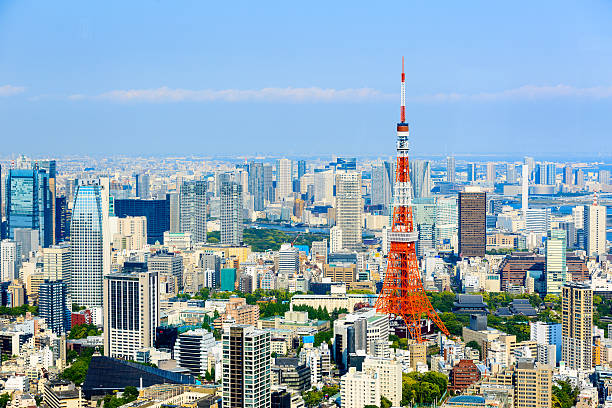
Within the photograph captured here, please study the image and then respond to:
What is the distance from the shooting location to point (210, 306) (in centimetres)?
1559

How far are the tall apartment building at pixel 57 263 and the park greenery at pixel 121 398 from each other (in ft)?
18.6

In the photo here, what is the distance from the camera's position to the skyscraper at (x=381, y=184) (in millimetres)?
23344

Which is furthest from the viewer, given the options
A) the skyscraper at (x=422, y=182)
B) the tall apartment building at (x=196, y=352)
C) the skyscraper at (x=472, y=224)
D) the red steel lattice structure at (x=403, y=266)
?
the skyscraper at (x=422, y=182)

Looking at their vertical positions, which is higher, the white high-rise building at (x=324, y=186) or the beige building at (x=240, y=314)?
the white high-rise building at (x=324, y=186)

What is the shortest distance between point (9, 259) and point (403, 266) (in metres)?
7.63

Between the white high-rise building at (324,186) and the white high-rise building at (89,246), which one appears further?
the white high-rise building at (324,186)

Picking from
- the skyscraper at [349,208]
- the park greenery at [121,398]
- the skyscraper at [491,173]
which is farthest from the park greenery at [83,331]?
the skyscraper at [491,173]

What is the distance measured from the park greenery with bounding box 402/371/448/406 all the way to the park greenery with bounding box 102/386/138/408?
2.62 meters

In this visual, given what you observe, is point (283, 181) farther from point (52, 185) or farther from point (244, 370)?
point (244, 370)

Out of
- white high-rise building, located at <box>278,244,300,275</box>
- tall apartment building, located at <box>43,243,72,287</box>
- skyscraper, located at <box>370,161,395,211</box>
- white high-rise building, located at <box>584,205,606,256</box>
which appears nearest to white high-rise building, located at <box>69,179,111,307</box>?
tall apartment building, located at <box>43,243,72,287</box>

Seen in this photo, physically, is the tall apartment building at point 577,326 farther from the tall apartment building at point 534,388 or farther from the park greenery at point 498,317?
the tall apartment building at point 534,388

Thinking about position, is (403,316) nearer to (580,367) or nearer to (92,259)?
(580,367)

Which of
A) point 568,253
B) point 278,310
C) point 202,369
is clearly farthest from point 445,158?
point 202,369

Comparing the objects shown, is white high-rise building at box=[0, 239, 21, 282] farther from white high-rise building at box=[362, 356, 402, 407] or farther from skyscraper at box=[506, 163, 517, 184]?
skyscraper at box=[506, 163, 517, 184]
